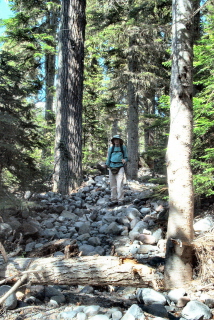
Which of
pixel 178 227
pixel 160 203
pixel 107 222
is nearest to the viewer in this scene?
pixel 178 227

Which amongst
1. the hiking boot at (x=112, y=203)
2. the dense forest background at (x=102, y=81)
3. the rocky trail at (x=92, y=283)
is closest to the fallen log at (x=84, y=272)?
the rocky trail at (x=92, y=283)

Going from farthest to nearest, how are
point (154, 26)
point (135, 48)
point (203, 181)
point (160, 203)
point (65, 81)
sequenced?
point (135, 48) < point (154, 26) < point (65, 81) < point (160, 203) < point (203, 181)

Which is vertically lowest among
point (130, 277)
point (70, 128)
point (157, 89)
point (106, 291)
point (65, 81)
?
point (106, 291)

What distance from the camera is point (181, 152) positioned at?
340 centimetres

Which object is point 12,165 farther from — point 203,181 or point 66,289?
point 203,181

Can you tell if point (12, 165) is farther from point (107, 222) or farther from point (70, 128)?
point (70, 128)

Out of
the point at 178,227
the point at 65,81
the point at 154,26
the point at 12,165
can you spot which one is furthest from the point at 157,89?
the point at 178,227

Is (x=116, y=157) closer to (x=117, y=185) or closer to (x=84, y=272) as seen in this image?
(x=117, y=185)

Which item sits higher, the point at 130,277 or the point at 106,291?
the point at 130,277

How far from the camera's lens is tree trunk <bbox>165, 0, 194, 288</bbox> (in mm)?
3273

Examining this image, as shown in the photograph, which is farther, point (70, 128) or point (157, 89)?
point (157, 89)

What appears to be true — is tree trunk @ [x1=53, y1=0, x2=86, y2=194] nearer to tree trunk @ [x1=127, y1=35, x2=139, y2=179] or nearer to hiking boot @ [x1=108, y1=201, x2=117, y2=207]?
hiking boot @ [x1=108, y1=201, x2=117, y2=207]

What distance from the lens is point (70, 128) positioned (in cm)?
865

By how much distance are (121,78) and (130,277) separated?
13.1 meters
